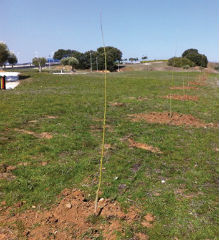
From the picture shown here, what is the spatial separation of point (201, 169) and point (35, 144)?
5224 mm

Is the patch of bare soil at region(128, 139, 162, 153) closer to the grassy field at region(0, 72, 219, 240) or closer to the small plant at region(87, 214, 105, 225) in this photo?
the grassy field at region(0, 72, 219, 240)

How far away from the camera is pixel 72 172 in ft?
18.3

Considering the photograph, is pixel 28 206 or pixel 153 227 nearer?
pixel 153 227

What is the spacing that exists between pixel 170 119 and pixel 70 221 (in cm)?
826

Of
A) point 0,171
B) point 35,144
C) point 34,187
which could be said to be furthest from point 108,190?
point 35,144

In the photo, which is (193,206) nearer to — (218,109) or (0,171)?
(0,171)

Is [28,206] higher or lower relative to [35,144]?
lower

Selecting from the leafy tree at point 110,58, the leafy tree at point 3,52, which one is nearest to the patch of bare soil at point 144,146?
the leafy tree at point 3,52

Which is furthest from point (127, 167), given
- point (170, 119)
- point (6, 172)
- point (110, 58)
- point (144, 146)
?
point (110, 58)

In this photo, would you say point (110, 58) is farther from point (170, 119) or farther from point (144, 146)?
point (144, 146)

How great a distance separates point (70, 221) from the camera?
12.9ft

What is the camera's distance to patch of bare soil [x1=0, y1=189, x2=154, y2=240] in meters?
3.66

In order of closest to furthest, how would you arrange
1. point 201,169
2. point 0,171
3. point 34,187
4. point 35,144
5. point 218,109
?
1. point 34,187
2. point 0,171
3. point 201,169
4. point 35,144
5. point 218,109

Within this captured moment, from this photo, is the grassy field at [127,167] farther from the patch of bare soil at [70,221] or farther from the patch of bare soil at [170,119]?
the patch of bare soil at [170,119]
